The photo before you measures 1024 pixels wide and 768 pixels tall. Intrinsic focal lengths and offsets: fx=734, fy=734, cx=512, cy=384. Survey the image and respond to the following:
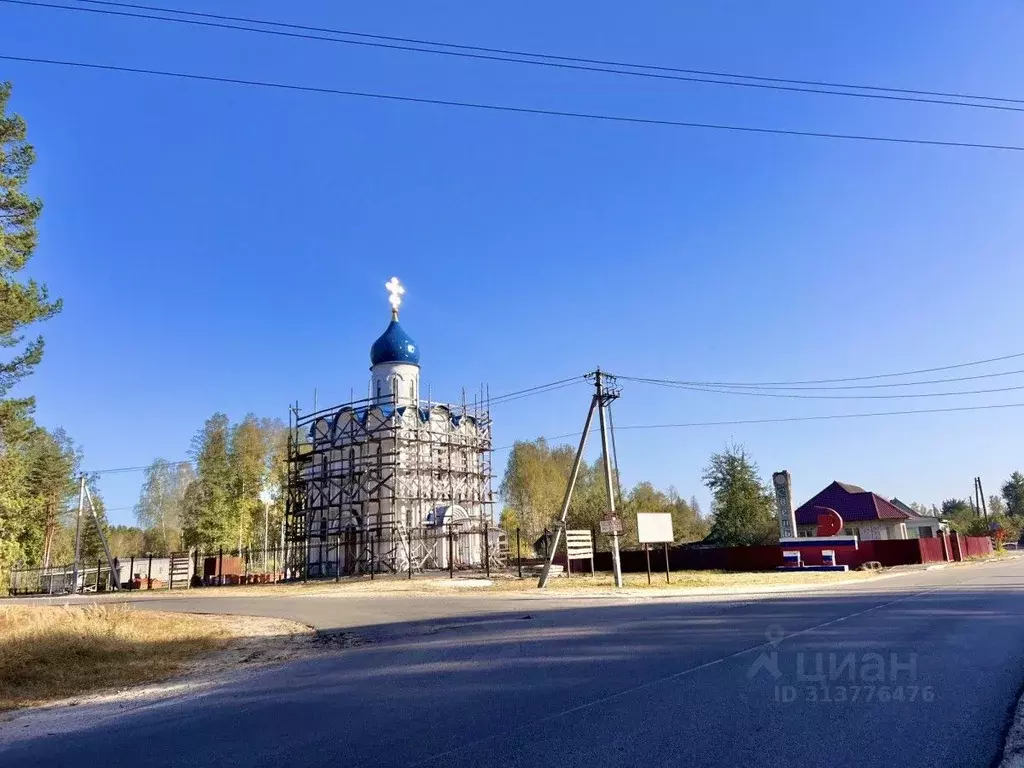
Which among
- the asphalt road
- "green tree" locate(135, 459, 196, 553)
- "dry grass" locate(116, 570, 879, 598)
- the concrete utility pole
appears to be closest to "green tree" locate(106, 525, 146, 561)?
"green tree" locate(135, 459, 196, 553)

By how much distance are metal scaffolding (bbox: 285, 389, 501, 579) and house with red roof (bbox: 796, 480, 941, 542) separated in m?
26.3

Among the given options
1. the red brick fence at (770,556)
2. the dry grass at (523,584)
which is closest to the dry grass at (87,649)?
the dry grass at (523,584)

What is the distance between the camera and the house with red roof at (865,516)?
55.3m

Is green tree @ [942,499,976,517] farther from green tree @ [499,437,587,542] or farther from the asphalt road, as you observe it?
the asphalt road

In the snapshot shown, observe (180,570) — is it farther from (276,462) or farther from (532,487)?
(532,487)

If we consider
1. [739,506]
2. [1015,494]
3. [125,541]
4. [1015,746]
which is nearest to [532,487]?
[739,506]

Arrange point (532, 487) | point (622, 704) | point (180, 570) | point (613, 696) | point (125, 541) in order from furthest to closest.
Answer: point (125, 541) → point (532, 487) → point (180, 570) → point (613, 696) → point (622, 704)

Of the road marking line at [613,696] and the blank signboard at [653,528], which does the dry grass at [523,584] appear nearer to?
the blank signboard at [653,528]

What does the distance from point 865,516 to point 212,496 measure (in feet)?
160

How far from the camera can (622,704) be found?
6781 millimetres

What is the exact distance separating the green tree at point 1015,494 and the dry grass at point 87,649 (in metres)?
116

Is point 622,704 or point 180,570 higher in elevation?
point 180,570

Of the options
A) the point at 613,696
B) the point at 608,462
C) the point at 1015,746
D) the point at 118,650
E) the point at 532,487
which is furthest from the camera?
the point at 532,487

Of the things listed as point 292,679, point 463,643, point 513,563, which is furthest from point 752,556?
point 292,679
